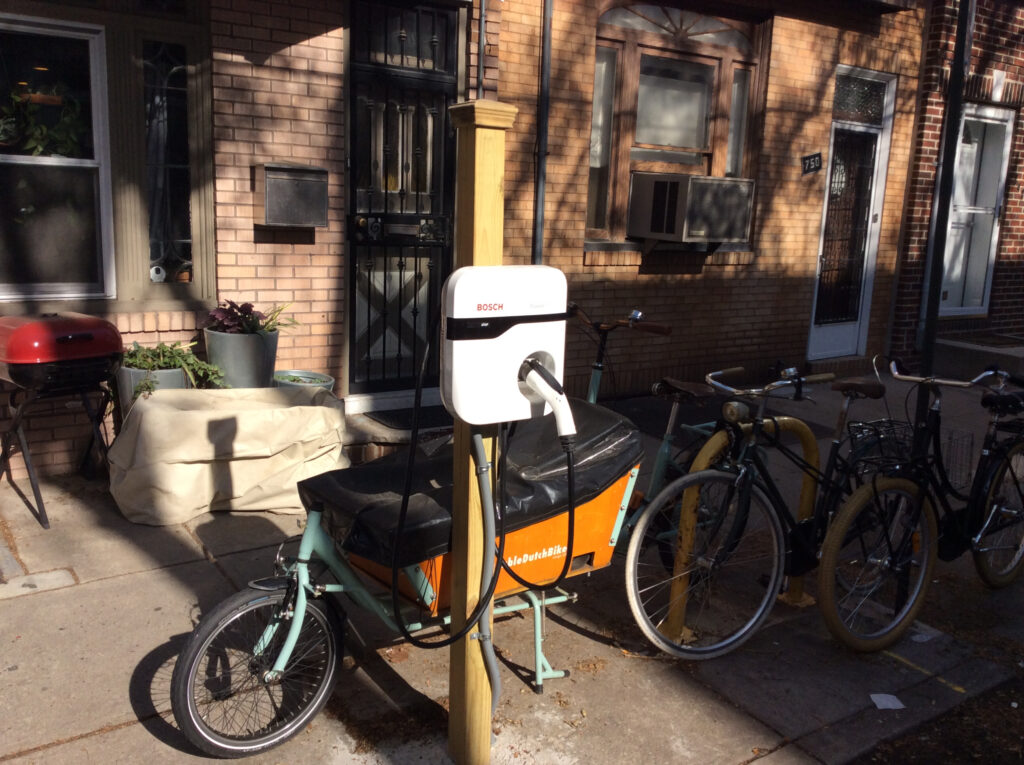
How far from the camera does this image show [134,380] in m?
5.27

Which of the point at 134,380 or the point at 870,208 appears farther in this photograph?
the point at 870,208

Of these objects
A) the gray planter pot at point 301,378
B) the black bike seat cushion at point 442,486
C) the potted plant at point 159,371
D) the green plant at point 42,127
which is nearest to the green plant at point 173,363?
the potted plant at point 159,371

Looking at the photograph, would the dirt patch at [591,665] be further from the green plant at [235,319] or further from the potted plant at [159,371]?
the green plant at [235,319]

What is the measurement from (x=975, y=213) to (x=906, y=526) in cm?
812

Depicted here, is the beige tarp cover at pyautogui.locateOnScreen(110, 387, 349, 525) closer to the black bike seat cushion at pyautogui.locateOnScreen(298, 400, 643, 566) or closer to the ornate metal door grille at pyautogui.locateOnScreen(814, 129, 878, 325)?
the black bike seat cushion at pyautogui.locateOnScreen(298, 400, 643, 566)

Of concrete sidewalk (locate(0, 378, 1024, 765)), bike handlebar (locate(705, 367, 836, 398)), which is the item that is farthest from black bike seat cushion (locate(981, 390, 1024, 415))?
concrete sidewalk (locate(0, 378, 1024, 765))

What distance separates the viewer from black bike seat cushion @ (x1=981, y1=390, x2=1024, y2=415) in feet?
14.4

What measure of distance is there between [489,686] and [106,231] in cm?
397

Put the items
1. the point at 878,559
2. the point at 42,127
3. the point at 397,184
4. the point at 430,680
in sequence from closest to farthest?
the point at 430,680 → the point at 878,559 → the point at 42,127 → the point at 397,184

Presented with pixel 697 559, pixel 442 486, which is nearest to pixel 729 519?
pixel 697 559

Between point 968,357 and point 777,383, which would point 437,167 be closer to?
point 777,383

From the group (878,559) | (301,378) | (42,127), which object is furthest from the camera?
(301,378)

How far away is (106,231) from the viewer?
222 inches

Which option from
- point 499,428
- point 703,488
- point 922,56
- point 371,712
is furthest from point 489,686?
point 922,56
